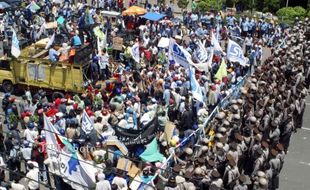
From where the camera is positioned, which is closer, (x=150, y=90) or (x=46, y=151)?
(x=46, y=151)

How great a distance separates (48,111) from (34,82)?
4.83 m

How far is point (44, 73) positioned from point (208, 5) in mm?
17210

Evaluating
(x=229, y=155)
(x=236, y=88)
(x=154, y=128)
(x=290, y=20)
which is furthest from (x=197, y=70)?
(x=290, y=20)

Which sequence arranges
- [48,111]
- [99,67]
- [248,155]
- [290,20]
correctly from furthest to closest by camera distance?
[290,20], [99,67], [48,111], [248,155]

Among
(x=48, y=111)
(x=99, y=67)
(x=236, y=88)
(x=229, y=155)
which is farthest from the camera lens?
(x=99, y=67)

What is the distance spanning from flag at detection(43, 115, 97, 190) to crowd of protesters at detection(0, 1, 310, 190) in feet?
0.88

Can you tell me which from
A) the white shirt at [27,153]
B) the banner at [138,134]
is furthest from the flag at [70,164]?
the banner at [138,134]

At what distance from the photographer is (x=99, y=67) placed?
21594 mm

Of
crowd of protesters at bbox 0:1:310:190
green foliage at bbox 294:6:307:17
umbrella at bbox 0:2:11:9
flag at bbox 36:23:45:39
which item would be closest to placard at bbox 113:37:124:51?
crowd of protesters at bbox 0:1:310:190

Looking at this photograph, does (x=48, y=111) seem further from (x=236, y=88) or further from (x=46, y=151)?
(x=236, y=88)

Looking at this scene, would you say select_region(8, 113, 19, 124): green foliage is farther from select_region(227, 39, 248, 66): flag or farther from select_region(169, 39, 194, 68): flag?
select_region(227, 39, 248, 66): flag

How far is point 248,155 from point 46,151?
526 centimetres

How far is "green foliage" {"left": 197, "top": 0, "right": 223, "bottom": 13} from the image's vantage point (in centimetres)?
3418

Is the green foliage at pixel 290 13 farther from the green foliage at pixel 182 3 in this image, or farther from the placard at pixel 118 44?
the placard at pixel 118 44
